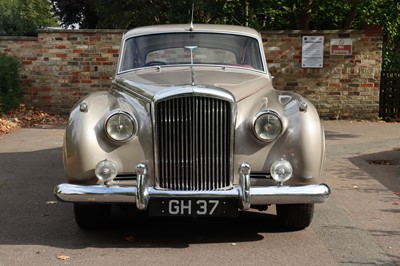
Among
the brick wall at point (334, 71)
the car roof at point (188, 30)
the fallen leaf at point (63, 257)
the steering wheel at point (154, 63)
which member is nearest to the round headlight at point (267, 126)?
the steering wheel at point (154, 63)

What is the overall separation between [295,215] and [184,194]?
118 cm

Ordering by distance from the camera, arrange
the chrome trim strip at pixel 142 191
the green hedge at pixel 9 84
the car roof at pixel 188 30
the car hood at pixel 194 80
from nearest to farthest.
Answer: the chrome trim strip at pixel 142 191 → the car hood at pixel 194 80 → the car roof at pixel 188 30 → the green hedge at pixel 9 84

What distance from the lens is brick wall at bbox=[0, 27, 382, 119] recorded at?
13125 mm

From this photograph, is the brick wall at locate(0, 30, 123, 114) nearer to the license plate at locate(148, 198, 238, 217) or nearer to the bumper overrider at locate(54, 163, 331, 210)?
the bumper overrider at locate(54, 163, 331, 210)

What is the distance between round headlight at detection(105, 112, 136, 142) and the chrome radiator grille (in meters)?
0.22

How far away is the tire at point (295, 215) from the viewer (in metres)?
5.11

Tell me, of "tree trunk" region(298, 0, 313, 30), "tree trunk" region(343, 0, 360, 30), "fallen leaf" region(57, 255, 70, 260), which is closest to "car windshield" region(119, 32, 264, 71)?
"fallen leaf" region(57, 255, 70, 260)

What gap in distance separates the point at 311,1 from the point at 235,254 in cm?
1059

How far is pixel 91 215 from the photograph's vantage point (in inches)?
203

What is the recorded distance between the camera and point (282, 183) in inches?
183

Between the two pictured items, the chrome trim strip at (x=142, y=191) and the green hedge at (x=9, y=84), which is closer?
the chrome trim strip at (x=142, y=191)

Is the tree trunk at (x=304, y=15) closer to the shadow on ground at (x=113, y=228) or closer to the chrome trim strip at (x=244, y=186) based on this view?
the shadow on ground at (x=113, y=228)

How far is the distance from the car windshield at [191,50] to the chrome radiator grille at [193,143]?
1.42 metres

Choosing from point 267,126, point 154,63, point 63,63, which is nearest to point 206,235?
point 267,126
